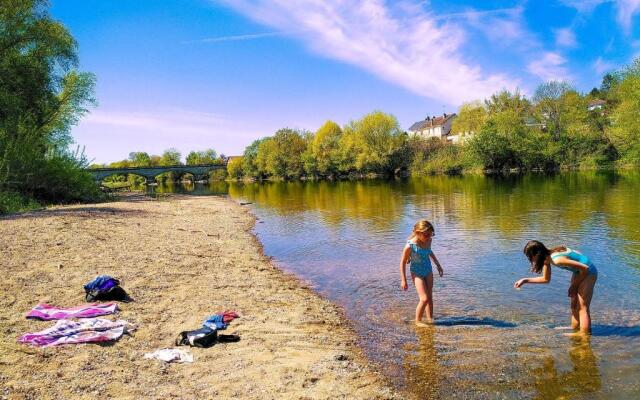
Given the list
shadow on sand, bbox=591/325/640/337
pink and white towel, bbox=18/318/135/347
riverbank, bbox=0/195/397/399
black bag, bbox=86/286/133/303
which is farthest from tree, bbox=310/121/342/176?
pink and white towel, bbox=18/318/135/347

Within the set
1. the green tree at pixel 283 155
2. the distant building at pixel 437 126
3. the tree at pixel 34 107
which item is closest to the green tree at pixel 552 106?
the distant building at pixel 437 126

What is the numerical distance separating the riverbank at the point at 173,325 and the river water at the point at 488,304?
98cm

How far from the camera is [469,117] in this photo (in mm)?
107250

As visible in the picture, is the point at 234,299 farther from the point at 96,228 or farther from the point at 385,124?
the point at 385,124

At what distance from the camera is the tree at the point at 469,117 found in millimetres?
105375

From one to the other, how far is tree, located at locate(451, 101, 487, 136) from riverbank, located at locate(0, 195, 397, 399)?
98014 millimetres

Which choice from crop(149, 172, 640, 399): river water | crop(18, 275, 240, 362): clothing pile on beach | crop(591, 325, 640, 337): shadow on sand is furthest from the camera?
crop(591, 325, 640, 337): shadow on sand

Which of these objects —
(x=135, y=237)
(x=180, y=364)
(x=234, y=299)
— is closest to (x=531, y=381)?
(x=180, y=364)

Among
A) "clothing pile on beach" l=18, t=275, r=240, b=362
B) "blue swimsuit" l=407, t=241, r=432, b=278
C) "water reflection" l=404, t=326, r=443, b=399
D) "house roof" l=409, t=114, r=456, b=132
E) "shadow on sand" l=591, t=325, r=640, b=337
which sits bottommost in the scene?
"water reflection" l=404, t=326, r=443, b=399

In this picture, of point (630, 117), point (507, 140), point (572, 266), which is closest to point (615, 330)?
point (572, 266)

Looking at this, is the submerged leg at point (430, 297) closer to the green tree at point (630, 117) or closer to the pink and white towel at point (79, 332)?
the pink and white towel at point (79, 332)

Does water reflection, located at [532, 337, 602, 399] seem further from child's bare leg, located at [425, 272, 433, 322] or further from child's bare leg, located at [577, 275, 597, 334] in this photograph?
child's bare leg, located at [425, 272, 433, 322]

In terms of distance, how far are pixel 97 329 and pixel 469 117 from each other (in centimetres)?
10931

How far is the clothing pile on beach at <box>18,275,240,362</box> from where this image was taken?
7.38 m
